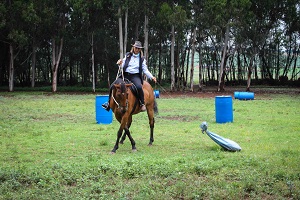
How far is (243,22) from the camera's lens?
137 feet

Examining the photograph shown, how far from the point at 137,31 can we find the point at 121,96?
3673 cm

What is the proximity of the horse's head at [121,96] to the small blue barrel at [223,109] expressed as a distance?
6.23 meters

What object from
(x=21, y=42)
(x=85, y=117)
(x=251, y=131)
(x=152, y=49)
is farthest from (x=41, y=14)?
(x=251, y=131)

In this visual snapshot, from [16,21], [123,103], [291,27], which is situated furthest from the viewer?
[291,27]

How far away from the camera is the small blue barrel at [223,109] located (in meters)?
17.2

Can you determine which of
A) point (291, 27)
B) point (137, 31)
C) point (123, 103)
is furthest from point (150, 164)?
point (291, 27)

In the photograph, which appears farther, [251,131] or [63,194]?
[251,131]

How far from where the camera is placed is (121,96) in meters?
11.7

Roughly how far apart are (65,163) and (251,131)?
23.8 feet

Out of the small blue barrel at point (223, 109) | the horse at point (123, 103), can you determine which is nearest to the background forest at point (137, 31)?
the small blue barrel at point (223, 109)

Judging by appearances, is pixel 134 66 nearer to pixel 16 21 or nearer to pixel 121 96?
pixel 121 96

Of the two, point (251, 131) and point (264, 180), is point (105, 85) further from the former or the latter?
point (264, 180)

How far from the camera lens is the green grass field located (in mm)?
7668

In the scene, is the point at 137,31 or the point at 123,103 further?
the point at 137,31
